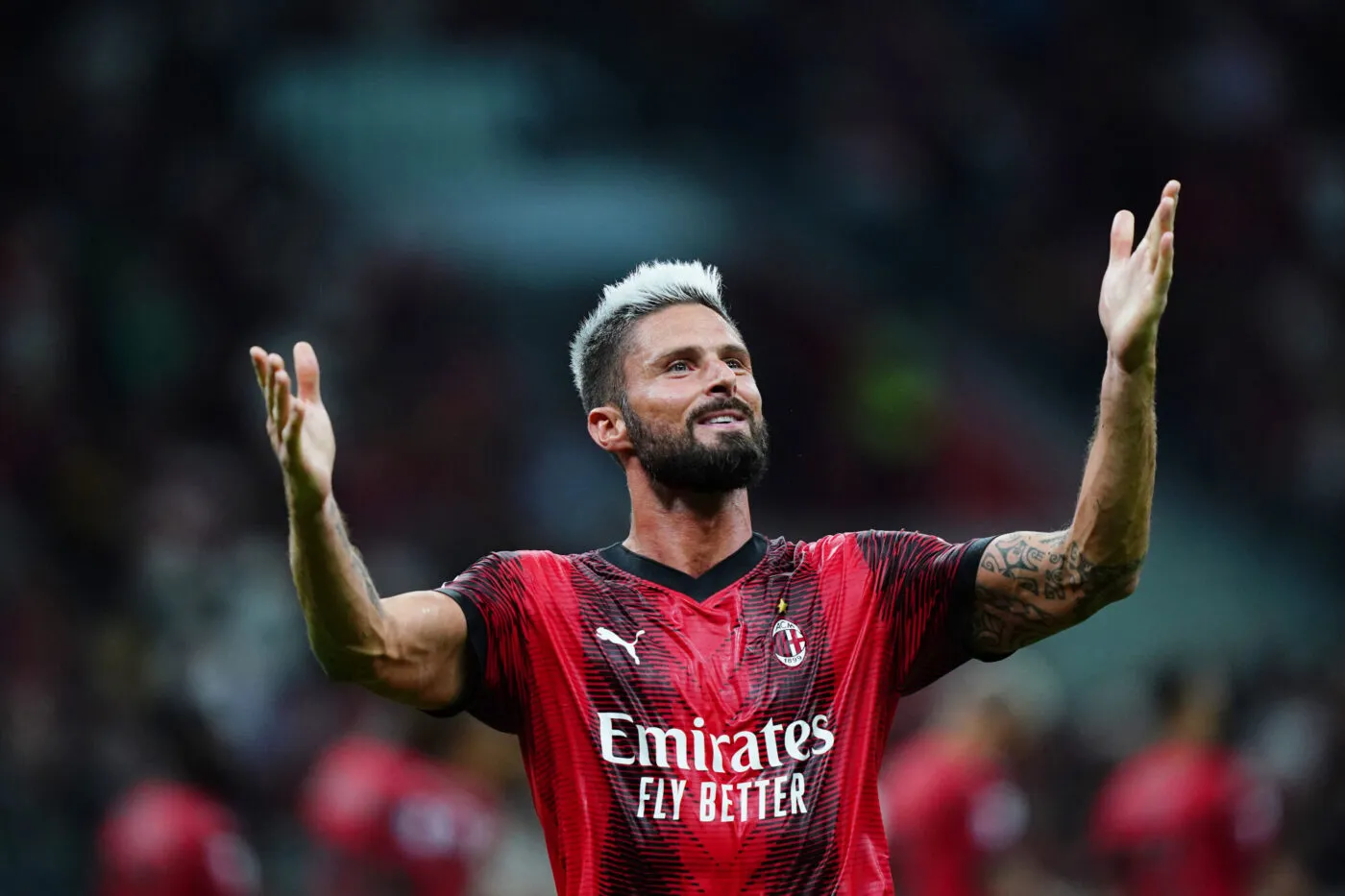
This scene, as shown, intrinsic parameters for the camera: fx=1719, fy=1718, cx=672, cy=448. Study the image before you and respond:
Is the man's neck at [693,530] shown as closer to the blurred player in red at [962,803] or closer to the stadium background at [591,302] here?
the blurred player in red at [962,803]

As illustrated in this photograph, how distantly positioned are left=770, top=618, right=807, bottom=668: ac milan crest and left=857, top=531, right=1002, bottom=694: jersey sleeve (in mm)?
195

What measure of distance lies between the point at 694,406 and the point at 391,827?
566cm

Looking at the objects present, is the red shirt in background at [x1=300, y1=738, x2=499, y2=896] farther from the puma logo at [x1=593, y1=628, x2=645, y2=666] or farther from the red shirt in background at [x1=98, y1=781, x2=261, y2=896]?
the puma logo at [x1=593, y1=628, x2=645, y2=666]

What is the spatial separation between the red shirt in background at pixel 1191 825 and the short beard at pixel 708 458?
5.68m

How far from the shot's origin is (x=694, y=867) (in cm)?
339

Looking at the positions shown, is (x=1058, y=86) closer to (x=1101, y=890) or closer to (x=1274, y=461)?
(x=1274, y=461)

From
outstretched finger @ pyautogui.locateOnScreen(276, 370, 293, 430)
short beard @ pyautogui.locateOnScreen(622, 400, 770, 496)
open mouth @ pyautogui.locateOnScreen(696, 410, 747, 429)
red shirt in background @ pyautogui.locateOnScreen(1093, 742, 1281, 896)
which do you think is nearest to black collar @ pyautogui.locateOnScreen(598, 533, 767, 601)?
short beard @ pyautogui.locateOnScreen(622, 400, 770, 496)

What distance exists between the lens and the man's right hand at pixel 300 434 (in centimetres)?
315

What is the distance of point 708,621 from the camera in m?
3.70

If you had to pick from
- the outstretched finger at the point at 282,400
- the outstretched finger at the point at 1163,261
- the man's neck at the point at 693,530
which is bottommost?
the man's neck at the point at 693,530

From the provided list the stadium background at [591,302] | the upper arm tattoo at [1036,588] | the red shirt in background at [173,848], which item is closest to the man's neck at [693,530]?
the upper arm tattoo at [1036,588]

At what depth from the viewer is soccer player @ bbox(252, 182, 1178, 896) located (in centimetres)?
329

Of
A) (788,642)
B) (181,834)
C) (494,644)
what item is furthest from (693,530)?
(181,834)

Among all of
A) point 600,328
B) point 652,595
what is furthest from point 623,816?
point 600,328
